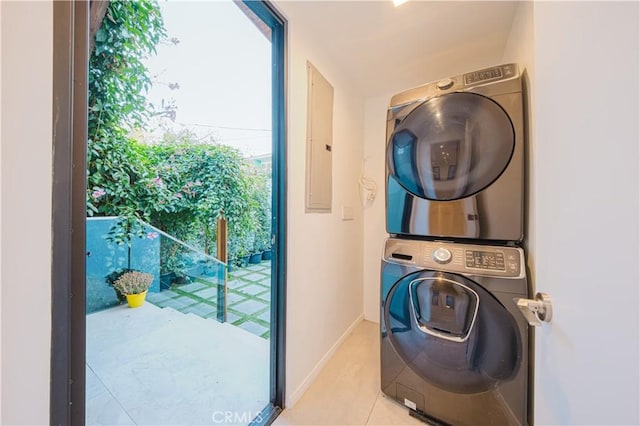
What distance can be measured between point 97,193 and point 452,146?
149 centimetres

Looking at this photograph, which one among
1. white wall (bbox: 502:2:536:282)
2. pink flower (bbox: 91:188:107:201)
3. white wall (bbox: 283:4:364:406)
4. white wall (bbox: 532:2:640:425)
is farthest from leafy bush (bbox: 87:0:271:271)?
white wall (bbox: 502:2:536:282)

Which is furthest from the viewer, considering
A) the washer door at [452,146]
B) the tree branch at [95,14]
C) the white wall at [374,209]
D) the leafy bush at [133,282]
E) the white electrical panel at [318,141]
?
the white wall at [374,209]

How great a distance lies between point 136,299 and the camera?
916mm

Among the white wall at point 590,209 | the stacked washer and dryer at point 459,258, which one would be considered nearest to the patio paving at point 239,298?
the stacked washer and dryer at point 459,258

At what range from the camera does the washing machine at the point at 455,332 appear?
3.19ft

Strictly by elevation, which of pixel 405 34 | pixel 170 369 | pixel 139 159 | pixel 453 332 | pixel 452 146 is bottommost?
pixel 170 369

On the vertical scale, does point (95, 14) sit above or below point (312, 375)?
above

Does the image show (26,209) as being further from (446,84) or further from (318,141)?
(446,84)

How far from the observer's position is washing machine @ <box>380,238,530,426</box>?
97cm

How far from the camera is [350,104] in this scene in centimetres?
205

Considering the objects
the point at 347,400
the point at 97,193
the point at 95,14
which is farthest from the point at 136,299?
the point at 347,400

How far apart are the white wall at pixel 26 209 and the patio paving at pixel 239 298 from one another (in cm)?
58

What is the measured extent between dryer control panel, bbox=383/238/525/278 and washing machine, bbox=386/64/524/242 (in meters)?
0.06

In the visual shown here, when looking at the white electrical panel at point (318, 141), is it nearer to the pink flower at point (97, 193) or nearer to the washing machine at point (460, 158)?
the washing machine at point (460, 158)
